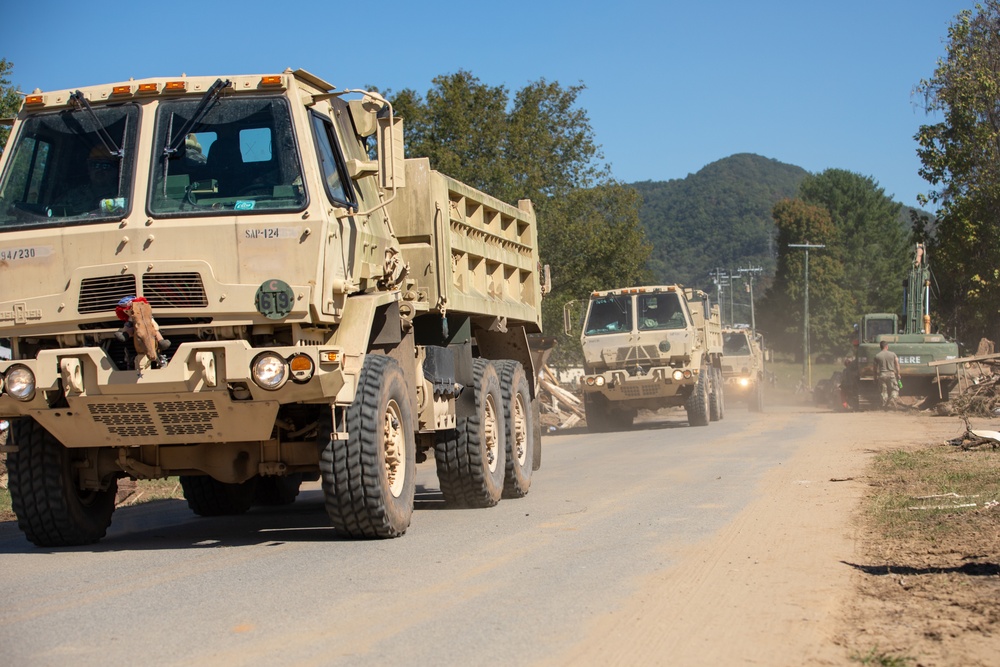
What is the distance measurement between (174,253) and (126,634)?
2770 mm

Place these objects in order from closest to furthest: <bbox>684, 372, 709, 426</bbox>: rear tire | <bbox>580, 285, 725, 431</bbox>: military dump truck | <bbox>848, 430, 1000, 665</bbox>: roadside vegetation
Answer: <bbox>848, 430, 1000, 665</bbox>: roadside vegetation → <bbox>580, 285, 725, 431</bbox>: military dump truck → <bbox>684, 372, 709, 426</bbox>: rear tire

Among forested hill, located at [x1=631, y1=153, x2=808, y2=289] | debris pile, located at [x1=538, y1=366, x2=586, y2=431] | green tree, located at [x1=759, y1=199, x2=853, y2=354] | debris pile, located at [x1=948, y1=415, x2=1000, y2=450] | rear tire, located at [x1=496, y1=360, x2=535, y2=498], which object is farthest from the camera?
forested hill, located at [x1=631, y1=153, x2=808, y2=289]

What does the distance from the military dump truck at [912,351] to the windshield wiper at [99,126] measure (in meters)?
21.7

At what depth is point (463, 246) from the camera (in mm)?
10125

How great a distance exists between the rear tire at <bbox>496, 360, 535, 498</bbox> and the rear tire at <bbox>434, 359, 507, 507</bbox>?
23.9 inches

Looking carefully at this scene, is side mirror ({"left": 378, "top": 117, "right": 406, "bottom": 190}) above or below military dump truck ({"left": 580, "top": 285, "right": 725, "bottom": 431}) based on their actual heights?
above

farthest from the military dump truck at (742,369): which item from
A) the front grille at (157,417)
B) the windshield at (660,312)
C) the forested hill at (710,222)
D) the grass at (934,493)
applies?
the forested hill at (710,222)

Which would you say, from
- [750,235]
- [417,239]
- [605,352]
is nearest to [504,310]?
[417,239]

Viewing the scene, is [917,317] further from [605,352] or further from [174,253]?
[174,253]

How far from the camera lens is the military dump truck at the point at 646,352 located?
2250cm

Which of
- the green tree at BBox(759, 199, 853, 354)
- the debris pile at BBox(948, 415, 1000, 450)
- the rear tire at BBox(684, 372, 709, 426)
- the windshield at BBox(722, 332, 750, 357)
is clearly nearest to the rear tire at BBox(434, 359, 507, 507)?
the debris pile at BBox(948, 415, 1000, 450)

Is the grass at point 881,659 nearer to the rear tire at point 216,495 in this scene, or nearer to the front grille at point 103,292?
the front grille at point 103,292

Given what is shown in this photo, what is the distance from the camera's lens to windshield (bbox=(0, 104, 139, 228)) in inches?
296

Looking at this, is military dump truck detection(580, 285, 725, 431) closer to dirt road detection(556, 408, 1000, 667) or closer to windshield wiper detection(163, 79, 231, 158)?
dirt road detection(556, 408, 1000, 667)
